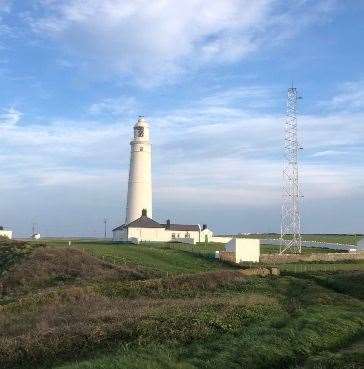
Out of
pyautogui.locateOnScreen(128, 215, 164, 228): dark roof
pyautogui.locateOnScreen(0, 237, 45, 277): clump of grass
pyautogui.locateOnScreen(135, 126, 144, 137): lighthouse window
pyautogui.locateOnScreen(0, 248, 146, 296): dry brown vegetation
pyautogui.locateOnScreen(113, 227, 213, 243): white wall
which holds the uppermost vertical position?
pyautogui.locateOnScreen(135, 126, 144, 137): lighthouse window

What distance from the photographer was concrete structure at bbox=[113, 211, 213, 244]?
55312 mm

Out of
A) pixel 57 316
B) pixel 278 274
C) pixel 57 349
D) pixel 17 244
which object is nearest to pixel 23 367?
pixel 57 349

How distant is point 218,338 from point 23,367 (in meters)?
5.49

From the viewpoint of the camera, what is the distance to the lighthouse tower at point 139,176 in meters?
58.4

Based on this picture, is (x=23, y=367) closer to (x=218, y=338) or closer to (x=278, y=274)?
(x=218, y=338)

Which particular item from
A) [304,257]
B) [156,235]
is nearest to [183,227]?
[156,235]

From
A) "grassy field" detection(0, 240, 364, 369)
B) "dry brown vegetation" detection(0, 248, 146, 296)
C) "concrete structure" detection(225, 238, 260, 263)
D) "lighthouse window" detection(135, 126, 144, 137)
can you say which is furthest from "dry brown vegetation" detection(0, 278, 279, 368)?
"lighthouse window" detection(135, 126, 144, 137)

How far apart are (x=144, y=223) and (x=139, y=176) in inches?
198

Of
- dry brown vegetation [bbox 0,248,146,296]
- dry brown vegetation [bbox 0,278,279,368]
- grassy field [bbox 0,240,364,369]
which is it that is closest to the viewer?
grassy field [bbox 0,240,364,369]

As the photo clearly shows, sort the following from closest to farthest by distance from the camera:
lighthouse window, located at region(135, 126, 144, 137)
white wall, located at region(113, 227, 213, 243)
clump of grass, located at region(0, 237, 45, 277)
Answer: clump of grass, located at region(0, 237, 45, 277) < white wall, located at region(113, 227, 213, 243) < lighthouse window, located at region(135, 126, 144, 137)

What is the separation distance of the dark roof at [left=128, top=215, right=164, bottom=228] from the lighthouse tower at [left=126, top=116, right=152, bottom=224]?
1504 mm

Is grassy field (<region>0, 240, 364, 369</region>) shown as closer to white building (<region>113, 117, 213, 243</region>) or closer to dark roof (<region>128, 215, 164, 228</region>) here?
dark roof (<region>128, 215, 164, 228</region>)

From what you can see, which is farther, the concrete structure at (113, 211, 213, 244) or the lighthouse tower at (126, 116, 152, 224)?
the lighthouse tower at (126, 116, 152, 224)

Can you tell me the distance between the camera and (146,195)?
58.9 m
